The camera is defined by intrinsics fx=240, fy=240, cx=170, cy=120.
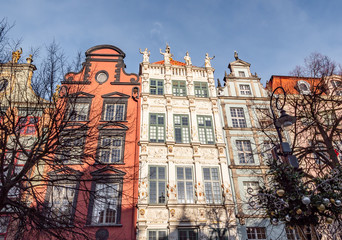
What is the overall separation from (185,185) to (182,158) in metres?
1.95

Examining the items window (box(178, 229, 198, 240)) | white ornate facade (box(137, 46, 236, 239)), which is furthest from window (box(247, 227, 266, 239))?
window (box(178, 229, 198, 240))

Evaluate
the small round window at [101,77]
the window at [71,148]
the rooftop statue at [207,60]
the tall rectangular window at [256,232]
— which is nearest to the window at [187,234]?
the tall rectangular window at [256,232]

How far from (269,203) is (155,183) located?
9857 millimetres

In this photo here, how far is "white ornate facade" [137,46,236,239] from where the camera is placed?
49.6 ft

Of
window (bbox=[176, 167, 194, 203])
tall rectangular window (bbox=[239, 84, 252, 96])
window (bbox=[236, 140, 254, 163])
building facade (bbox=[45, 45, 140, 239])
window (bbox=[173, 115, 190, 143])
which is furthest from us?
tall rectangular window (bbox=[239, 84, 252, 96])

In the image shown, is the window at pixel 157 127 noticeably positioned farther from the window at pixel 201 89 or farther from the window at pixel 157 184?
the window at pixel 201 89

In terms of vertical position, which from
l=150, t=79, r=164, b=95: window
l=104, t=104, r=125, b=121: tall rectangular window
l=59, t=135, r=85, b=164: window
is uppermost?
l=150, t=79, r=164, b=95: window

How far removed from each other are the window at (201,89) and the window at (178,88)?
112 centimetres

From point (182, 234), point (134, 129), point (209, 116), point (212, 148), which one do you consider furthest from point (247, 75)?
point (182, 234)

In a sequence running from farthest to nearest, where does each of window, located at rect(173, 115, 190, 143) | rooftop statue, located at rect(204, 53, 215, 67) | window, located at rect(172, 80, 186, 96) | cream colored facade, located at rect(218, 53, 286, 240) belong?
rooftop statue, located at rect(204, 53, 215, 67) < window, located at rect(172, 80, 186, 96) < window, located at rect(173, 115, 190, 143) < cream colored facade, located at rect(218, 53, 286, 240)

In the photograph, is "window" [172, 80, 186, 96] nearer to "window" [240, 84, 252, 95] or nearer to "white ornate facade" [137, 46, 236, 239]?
"white ornate facade" [137, 46, 236, 239]

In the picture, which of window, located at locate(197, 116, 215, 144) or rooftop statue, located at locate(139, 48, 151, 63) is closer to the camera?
window, located at locate(197, 116, 215, 144)

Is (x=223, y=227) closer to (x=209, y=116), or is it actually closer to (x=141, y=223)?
(x=141, y=223)

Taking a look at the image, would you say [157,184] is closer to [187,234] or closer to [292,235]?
[187,234]
